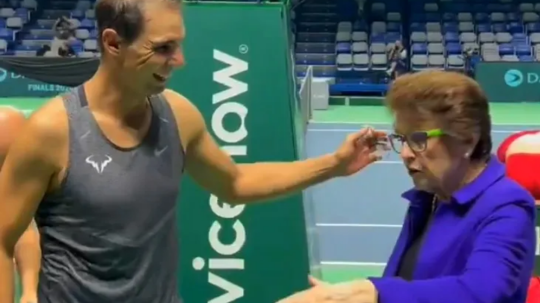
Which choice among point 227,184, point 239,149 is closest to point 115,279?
point 227,184

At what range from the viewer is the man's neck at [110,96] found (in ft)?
Result: 6.79

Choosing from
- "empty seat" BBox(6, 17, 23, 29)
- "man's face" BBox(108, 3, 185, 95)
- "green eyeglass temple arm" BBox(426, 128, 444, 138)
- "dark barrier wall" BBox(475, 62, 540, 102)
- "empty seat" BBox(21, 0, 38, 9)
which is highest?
"man's face" BBox(108, 3, 185, 95)

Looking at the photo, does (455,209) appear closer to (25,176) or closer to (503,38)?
(25,176)

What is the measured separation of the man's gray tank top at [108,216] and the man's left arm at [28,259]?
17 centimetres

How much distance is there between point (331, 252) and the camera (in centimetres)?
672

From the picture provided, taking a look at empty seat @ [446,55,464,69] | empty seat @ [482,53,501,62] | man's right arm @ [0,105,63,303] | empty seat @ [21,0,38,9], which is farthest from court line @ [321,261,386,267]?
empty seat @ [21,0,38,9]

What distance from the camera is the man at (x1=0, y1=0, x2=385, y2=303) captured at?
78.9 inches

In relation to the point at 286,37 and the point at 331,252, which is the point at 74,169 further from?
the point at 331,252

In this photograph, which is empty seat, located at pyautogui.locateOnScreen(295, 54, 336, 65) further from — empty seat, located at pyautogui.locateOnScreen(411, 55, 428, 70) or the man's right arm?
the man's right arm

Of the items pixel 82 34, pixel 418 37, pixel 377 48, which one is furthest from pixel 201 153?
pixel 418 37

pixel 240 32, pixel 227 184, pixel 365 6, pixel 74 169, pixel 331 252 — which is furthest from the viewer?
pixel 365 6

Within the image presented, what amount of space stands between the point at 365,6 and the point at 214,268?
1804cm

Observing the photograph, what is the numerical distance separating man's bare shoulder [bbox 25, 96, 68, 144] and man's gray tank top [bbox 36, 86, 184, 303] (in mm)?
19

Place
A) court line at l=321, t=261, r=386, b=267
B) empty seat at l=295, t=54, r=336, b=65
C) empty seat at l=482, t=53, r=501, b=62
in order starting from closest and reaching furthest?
court line at l=321, t=261, r=386, b=267 → empty seat at l=482, t=53, r=501, b=62 → empty seat at l=295, t=54, r=336, b=65
